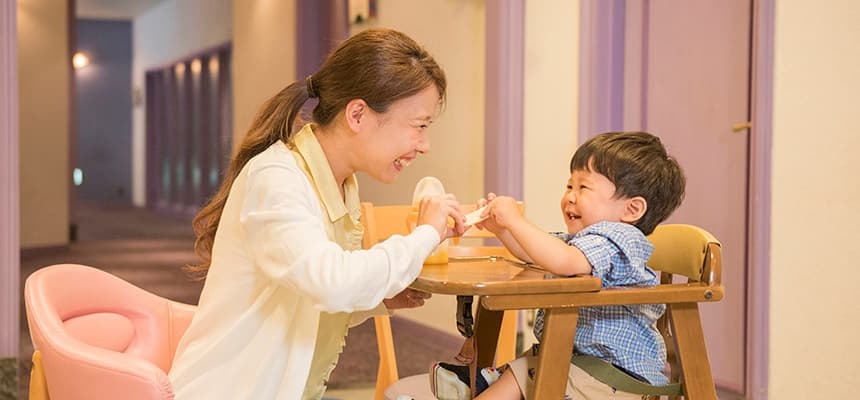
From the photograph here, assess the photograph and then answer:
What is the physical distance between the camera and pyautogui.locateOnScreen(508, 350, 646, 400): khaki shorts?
5.55 feet

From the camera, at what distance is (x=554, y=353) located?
1.55 meters

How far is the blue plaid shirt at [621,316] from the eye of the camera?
1.69m

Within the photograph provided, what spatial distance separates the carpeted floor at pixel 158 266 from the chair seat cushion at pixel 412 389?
1562 mm

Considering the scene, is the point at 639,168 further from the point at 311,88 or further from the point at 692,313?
the point at 311,88

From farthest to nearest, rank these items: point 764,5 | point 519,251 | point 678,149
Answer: point 678,149, point 764,5, point 519,251

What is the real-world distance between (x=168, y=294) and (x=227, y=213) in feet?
14.5

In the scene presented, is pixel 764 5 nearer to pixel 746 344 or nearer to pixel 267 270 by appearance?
pixel 746 344

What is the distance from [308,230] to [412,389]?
0.72 m

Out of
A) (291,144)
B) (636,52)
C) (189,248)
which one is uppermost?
(636,52)

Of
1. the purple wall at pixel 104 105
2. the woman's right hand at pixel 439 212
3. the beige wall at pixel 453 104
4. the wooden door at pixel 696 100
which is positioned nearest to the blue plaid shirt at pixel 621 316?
the woman's right hand at pixel 439 212

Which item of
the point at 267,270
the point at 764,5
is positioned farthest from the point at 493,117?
the point at 267,270

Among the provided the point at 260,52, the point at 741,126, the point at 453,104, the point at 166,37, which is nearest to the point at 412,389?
the point at 741,126

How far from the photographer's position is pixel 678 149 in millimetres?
3496

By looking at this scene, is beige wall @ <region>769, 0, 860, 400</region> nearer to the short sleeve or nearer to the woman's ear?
the short sleeve
